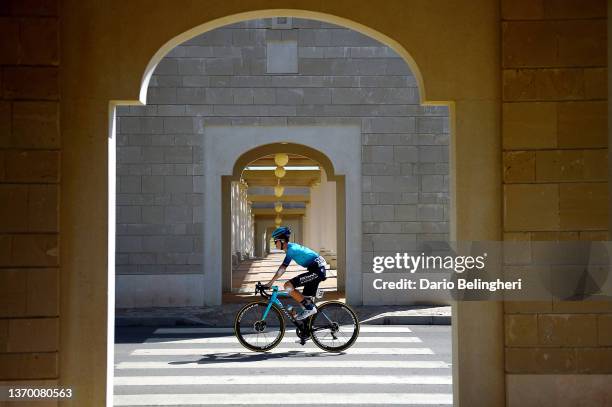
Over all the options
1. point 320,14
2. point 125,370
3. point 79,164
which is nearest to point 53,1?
point 79,164

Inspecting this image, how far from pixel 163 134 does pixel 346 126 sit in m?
3.53

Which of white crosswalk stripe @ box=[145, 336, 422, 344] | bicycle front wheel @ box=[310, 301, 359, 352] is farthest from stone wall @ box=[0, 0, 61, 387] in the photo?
white crosswalk stripe @ box=[145, 336, 422, 344]

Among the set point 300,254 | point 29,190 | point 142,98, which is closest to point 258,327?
point 300,254

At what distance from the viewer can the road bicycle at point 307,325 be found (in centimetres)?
1002

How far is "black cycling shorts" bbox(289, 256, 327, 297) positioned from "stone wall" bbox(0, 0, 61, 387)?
15.1 feet

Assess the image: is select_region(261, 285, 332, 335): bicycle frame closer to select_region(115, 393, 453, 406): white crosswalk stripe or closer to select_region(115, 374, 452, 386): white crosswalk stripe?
select_region(115, 374, 452, 386): white crosswalk stripe

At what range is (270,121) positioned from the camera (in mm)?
15445

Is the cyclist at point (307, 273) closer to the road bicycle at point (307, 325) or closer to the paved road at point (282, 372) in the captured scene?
the road bicycle at point (307, 325)

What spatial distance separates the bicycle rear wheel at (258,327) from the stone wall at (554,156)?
4634 millimetres

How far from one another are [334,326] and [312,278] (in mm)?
665

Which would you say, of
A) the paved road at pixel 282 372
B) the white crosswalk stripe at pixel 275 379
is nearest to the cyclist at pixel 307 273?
the paved road at pixel 282 372

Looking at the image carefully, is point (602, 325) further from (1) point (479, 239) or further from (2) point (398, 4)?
(2) point (398, 4)

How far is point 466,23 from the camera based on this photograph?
5.98m

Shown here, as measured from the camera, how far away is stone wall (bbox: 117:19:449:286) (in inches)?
600
